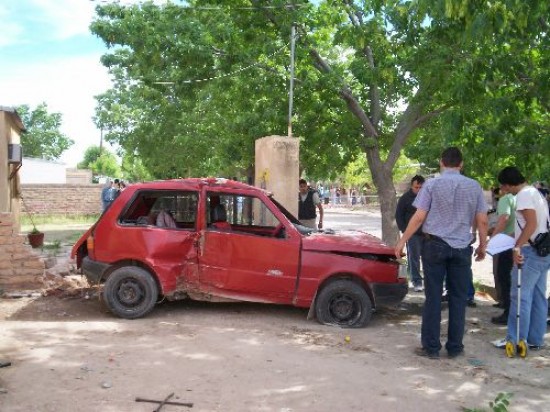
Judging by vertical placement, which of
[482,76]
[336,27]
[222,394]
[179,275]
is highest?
[336,27]

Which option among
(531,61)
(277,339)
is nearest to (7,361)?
(277,339)

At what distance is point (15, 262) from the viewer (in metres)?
8.43

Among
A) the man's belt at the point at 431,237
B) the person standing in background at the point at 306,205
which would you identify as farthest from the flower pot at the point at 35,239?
the man's belt at the point at 431,237

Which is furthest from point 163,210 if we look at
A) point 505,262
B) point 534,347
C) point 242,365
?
point 534,347

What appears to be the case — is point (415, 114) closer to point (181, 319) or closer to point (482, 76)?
point (482, 76)

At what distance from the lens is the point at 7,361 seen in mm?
5027

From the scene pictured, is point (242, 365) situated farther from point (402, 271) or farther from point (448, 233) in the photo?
point (402, 271)

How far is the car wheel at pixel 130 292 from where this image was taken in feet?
22.6

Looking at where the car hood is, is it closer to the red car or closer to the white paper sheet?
the red car

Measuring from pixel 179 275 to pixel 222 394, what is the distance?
2716 mm

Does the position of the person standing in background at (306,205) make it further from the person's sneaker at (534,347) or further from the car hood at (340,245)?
the person's sneaker at (534,347)

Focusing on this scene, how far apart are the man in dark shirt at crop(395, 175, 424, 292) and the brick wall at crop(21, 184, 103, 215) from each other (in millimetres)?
23326

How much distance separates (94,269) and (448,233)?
163 inches

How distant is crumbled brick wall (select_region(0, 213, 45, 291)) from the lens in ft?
27.1
